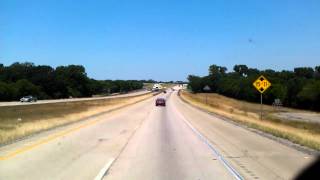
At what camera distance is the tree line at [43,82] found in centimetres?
13404

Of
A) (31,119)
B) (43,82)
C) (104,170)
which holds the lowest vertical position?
(31,119)

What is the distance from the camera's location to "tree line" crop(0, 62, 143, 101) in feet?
440

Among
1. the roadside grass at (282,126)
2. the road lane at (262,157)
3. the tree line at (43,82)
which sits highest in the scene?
the tree line at (43,82)

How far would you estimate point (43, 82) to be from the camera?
512 feet

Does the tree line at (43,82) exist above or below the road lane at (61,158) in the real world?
above

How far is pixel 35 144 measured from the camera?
65.5 ft

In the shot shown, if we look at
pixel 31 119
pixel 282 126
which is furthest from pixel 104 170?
pixel 31 119

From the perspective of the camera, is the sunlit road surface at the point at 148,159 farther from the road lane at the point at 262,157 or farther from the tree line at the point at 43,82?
the tree line at the point at 43,82

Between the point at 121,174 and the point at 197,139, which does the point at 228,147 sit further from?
the point at 121,174

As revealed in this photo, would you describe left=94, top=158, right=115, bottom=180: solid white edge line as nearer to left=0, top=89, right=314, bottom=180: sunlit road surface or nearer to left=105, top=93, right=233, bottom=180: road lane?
left=0, top=89, right=314, bottom=180: sunlit road surface

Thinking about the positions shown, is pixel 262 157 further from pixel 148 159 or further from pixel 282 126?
pixel 282 126

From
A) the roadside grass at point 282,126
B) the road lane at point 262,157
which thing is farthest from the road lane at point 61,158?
the roadside grass at point 282,126

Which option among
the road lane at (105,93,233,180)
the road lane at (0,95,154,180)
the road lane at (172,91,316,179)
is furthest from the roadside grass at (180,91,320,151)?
the road lane at (0,95,154,180)

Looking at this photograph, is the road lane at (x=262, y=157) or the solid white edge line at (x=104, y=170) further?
the road lane at (x=262, y=157)
